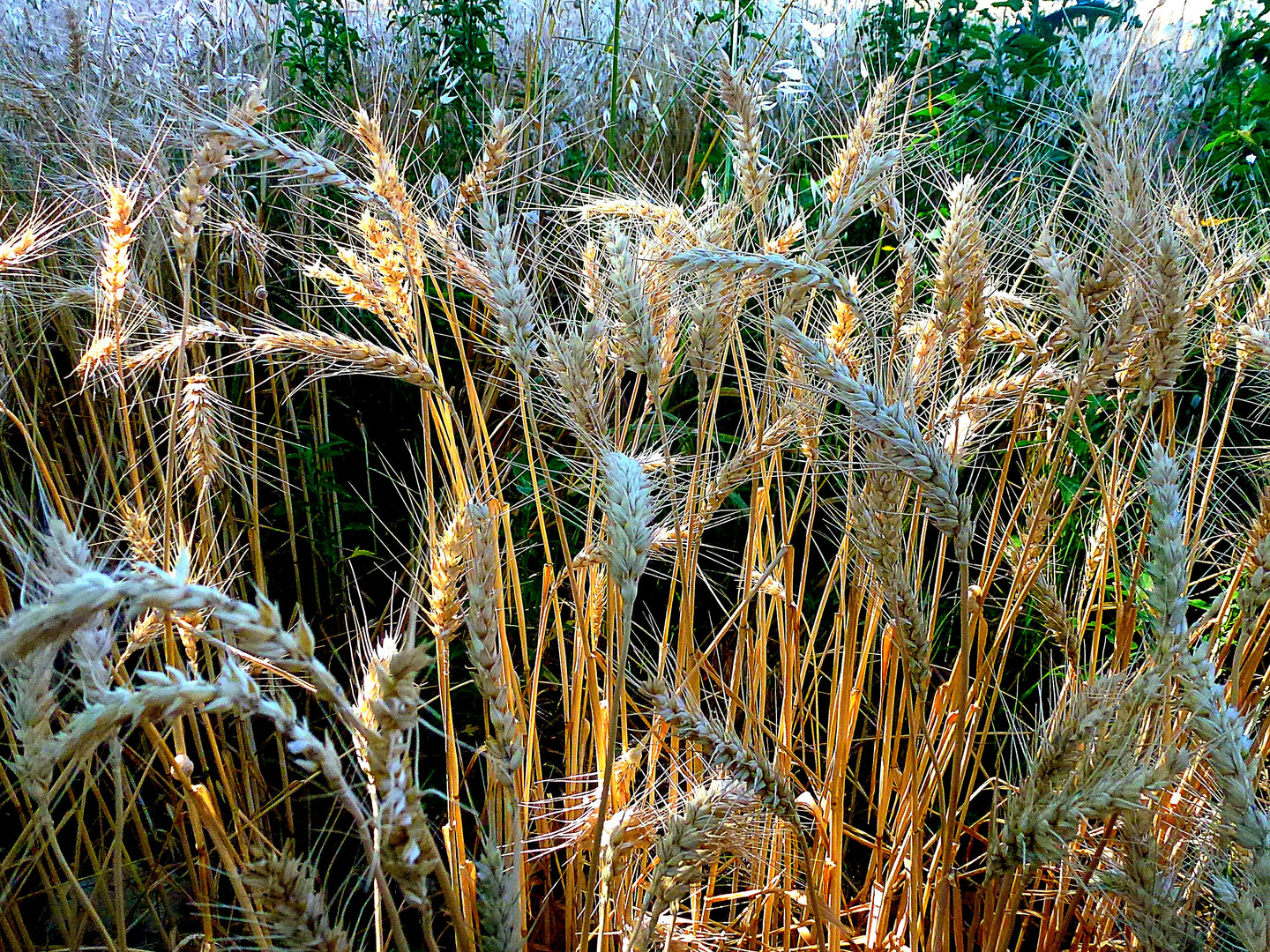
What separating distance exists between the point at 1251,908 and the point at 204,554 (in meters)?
1.45

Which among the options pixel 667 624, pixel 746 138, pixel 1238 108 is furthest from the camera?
pixel 1238 108

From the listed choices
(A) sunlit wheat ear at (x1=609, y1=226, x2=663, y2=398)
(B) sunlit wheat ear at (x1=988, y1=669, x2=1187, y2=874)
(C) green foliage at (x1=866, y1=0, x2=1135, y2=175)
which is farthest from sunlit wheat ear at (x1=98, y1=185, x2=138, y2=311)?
(C) green foliage at (x1=866, y1=0, x2=1135, y2=175)

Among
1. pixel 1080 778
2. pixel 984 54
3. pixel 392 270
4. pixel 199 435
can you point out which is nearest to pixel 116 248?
pixel 199 435

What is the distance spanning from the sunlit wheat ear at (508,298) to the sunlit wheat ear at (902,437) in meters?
0.39

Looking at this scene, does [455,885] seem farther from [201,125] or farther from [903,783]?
[201,125]

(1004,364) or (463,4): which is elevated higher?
(463,4)

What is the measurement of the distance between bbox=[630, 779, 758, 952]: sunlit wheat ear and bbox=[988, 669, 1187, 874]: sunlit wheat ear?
296 mm

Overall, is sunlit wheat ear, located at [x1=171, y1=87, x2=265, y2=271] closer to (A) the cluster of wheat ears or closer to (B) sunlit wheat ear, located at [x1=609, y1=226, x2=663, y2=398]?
(A) the cluster of wheat ears

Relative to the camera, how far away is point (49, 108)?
218 cm

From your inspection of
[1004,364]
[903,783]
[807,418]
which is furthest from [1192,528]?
[807,418]

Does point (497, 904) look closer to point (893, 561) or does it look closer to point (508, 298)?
point (893, 561)

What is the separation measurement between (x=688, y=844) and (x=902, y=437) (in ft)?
1.64

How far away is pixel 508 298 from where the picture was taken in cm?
131

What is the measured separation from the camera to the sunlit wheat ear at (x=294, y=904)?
2.62 ft
